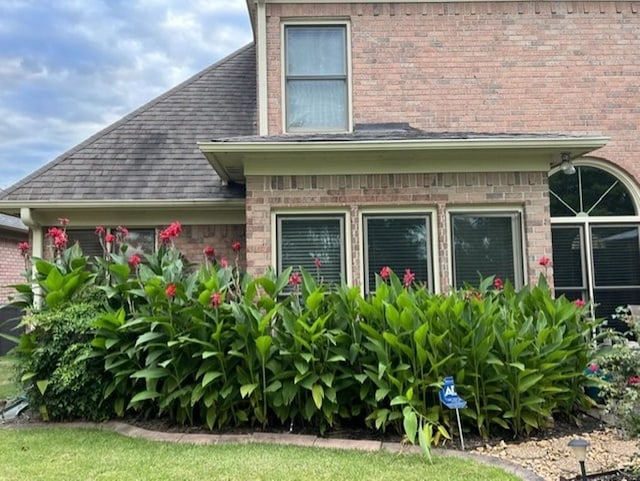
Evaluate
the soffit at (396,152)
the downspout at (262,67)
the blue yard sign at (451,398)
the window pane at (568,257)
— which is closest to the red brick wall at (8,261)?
the downspout at (262,67)

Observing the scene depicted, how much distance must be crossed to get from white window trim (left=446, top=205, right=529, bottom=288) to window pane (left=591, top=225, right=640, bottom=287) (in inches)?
88.4

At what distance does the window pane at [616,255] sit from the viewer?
8242 mm

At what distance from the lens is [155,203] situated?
24.8 feet

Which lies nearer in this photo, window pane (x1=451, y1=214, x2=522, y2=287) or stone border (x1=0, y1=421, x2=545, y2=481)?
stone border (x1=0, y1=421, x2=545, y2=481)

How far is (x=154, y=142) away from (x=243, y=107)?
64.8 inches

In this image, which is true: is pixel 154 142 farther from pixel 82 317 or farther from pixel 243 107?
pixel 82 317

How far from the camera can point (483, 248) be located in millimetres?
6793

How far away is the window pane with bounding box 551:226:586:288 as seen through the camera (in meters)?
8.16

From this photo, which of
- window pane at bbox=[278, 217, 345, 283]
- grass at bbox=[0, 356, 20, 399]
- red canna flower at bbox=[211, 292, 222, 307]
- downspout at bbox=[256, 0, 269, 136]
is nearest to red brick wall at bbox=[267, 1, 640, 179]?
downspout at bbox=[256, 0, 269, 136]

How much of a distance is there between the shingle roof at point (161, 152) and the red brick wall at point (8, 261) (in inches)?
330

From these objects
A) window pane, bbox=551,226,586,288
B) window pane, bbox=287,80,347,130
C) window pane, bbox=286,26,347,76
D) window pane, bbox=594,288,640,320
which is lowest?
window pane, bbox=594,288,640,320

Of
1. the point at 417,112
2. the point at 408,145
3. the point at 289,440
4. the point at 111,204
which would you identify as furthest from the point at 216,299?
the point at 417,112

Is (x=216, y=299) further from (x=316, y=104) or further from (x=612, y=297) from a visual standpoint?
(x=612, y=297)

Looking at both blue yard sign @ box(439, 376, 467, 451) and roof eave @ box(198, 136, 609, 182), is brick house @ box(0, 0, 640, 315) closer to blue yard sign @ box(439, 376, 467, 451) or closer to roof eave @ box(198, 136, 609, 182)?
roof eave @ box(198, 136, 609, 182)
